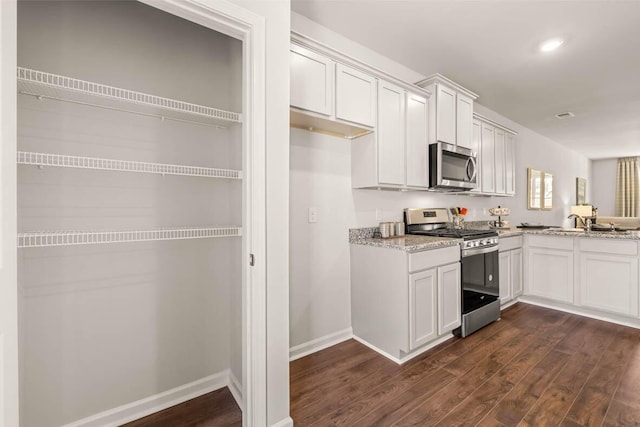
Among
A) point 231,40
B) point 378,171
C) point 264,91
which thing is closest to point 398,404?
point 378,171

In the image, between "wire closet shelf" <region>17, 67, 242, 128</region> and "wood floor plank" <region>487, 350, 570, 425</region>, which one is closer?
"wire closet shelf" <region>17, 67, 242, 128</region>

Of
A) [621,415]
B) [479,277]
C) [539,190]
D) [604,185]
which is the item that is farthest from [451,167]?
[604,185]

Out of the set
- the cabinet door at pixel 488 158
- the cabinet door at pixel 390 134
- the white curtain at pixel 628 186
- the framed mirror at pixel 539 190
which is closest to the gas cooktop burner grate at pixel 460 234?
the cabinet door at pixel 390 134

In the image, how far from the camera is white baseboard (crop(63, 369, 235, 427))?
160 centimetres

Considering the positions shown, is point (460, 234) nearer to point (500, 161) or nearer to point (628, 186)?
point (500, 161)

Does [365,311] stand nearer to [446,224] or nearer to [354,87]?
[446,224]

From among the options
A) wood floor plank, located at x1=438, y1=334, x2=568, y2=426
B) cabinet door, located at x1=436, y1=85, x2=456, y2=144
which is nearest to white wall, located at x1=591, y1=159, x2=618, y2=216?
cabinet door, located at x1=436, y1=85, x2=456, y2=144

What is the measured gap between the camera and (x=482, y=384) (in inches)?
77.2

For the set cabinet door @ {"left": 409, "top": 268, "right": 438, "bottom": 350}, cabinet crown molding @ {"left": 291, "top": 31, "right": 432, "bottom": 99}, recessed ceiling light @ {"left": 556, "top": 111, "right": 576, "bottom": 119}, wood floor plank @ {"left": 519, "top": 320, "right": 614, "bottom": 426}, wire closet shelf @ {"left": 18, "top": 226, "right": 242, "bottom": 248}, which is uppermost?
recessed ceiling light @ {"left": 556, "top": 111, "right": 576, "bottom": 119}

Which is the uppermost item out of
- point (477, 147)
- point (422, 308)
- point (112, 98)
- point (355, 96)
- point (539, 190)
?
point (355, 96)

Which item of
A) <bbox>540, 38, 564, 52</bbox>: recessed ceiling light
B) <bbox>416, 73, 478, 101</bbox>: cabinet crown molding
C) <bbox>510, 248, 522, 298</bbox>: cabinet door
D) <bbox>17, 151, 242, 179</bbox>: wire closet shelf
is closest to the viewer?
<bbox>17, 151, 242, 179</bbox>: wire closet shelf

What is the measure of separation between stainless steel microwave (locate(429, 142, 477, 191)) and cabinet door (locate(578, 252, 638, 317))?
148 centimetres

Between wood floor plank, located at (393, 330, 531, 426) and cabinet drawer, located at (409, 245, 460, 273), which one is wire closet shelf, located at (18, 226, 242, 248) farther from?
wood floor plank, located at (393, 330, 531, 426)

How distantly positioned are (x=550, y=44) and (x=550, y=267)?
2.43 m
